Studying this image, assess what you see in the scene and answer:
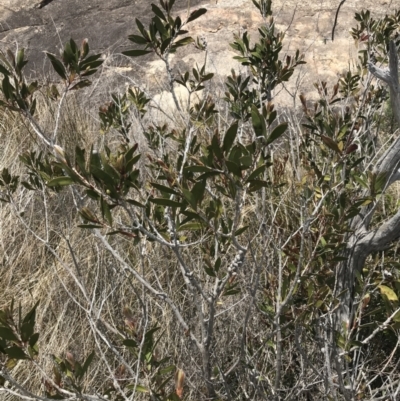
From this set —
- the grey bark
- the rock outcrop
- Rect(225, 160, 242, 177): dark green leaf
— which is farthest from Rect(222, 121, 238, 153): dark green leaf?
the rock outcrop

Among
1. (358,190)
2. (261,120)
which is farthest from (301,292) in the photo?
(261,120)

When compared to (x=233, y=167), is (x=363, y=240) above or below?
below

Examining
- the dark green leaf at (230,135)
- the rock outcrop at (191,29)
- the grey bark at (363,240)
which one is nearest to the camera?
the dark green leaf at (230,135)

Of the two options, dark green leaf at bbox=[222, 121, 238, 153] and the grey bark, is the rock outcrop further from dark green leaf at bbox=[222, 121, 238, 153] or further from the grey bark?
dark green leaf at bbox=[222, 121, 238, 153]

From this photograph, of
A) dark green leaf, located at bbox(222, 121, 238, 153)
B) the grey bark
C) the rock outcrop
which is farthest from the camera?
the rock outcrop

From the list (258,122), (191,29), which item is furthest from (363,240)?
(191,29)

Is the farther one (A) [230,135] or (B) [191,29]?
(B) [191,29]

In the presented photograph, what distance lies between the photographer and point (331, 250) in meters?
1.41

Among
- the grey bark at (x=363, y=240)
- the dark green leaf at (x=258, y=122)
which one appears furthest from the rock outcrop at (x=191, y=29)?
the dark green leaf at (x=258, y=122)

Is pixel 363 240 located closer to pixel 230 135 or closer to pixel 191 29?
pixel 230 135

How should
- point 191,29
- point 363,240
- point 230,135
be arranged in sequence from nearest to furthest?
1. point 230,135
2. point 363,240
3. point 191,29

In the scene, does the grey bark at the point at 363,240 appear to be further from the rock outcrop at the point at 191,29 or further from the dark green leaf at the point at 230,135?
the rock outcrop at the point at 191,29

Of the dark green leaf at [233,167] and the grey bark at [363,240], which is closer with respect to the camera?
the dark green leaf at [233,167]

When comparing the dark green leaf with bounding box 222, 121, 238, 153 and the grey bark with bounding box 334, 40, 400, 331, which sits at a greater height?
the dark green leaf with bounding box 222, 121, 238, 153
